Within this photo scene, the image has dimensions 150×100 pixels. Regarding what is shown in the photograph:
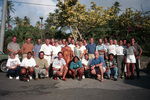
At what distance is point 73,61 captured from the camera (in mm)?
7512

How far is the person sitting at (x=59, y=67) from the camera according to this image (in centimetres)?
725

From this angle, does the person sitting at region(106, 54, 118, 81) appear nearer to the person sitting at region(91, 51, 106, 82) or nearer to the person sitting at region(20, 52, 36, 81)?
the person sitting at region(91, 51, 106, 82)

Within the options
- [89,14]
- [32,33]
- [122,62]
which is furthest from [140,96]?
[32,33]

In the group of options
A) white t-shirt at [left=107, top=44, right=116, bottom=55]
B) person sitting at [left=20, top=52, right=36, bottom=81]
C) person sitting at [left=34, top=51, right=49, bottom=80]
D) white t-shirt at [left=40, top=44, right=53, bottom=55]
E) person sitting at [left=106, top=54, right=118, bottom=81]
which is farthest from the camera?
white t-shirt at [left=107, top=44, right=116, bottom=55]

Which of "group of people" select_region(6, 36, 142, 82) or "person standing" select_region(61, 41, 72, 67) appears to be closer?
"group of people" select_region(6, 36, 142, 82)

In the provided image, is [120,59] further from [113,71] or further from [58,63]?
[58,63]

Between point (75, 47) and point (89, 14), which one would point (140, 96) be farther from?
point (89, 14)

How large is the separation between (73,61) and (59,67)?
792 mm

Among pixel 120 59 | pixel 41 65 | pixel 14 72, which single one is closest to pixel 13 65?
pixel 14 72

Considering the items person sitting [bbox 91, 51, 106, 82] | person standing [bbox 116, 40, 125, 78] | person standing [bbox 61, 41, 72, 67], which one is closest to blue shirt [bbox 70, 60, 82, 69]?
person standing [bbox 61, 41, 72, 67]

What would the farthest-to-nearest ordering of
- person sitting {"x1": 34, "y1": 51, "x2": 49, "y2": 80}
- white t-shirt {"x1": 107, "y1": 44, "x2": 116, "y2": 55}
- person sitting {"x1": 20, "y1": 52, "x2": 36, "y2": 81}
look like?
white t-shirt {"x1": 107, "y1": 44, "x2": 116, "y2": 55} < person sitting {"x1": 34, "y1": 51, "x2": 49, "y2": 80} < person sitting {"x1": 20, "y1": 52, "x2": 36, "y2": 81}

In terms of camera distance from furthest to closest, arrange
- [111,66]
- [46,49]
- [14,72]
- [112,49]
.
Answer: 1. [112,49]
2. [46,49]
3. [111,66]
4. [14,72]

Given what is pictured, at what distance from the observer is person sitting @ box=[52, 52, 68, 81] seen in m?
7.25

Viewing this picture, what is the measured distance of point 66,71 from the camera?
7.34 m
